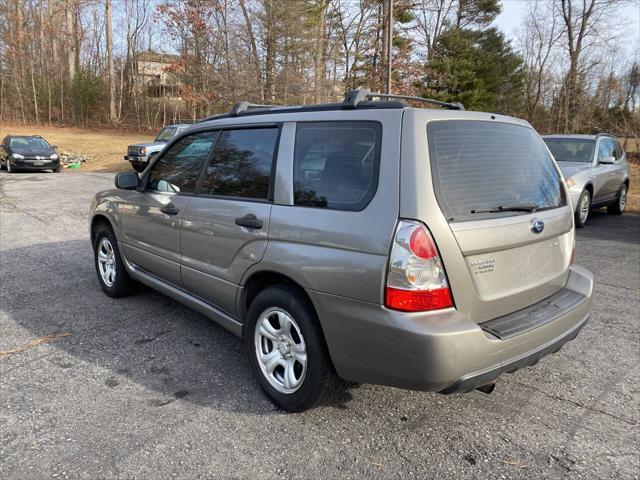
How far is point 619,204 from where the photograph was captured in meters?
10.8

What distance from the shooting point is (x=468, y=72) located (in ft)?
99.1

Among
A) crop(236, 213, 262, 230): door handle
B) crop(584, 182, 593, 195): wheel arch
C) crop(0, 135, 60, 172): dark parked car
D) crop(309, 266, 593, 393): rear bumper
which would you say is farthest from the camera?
crop(0, 135, 60, 172): dark parked car

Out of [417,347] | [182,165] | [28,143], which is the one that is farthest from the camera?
[28,143]

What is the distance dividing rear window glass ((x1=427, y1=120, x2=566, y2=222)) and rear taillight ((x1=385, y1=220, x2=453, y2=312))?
22 centimetres

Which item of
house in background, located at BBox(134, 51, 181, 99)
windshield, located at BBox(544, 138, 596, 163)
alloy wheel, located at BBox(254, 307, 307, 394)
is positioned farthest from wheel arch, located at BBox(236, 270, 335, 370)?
house in background, located at BBox(134, 51, 181, 99)

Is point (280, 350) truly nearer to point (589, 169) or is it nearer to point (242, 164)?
point (242, 164)

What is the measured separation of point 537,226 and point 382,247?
1.05 meters

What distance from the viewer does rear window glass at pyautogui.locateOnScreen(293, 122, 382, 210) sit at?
8.14 ft

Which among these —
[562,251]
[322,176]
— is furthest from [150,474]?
[562,251]

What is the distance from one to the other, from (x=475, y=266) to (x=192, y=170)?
2.33 meters

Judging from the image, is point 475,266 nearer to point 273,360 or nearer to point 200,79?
point 273,360

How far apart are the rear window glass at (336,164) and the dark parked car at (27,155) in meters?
19.5

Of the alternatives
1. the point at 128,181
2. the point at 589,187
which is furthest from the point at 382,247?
the point at 589,187

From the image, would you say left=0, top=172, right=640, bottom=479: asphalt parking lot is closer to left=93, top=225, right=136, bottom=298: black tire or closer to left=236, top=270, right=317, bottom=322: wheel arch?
left=93, top=225, right=136, bottom=298: black tire
